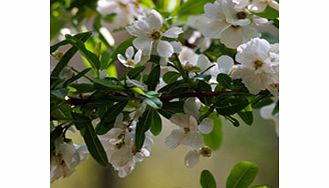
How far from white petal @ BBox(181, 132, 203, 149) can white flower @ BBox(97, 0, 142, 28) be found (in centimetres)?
32

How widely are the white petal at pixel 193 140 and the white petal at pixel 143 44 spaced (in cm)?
8

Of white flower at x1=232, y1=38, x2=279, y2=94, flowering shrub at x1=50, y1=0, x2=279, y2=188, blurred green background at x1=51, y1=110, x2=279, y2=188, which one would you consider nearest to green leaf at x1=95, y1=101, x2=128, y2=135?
flowering shrub at x1=50, y1=0, x2=279, y2=188

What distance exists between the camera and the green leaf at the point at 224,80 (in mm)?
481

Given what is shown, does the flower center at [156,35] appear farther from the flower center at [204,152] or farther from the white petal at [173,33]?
the flower center at [204,152]

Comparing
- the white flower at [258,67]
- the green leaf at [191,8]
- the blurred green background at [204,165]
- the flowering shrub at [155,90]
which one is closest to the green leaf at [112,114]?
the flowering shrub at [155,90]

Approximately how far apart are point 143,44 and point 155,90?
4 centimetres

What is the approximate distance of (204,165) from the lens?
142cm

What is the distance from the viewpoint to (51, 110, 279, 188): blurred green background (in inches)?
54.3
